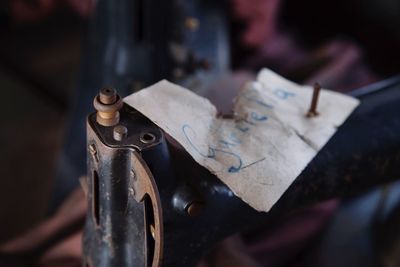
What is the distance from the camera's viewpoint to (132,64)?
103 centimetres

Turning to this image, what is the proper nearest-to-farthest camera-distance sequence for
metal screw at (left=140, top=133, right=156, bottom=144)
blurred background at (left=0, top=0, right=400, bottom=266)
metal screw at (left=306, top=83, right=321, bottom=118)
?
metal screw at (left=140, top=133, right=156, bottom=144)
metal screw at (left=306, top=83, right=321, bottom=118)
blurred background at (left=0, top=0, right=400, bottom=266)

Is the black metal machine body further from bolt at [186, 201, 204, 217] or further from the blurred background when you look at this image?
the blurred background

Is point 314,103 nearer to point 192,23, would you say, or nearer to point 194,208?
point 194,208

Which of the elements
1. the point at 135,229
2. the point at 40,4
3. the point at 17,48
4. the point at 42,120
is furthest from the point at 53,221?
the point at 17,48

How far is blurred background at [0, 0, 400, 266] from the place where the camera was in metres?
1.09

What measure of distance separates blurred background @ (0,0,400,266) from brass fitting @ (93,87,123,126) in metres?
0.41

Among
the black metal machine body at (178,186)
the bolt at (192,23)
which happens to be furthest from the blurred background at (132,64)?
the black metal machine body at (178,186)

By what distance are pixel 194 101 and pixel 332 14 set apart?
887mm

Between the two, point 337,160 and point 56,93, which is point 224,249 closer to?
point 337,160

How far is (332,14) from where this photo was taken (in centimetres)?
149

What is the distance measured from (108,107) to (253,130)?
0.18 meters

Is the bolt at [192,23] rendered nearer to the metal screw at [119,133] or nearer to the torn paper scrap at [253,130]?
the torn paper scrap at [253,130]

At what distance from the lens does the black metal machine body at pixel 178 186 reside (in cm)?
61

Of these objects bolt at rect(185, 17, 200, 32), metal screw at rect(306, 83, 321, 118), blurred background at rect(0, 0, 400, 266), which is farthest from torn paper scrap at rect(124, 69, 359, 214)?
bolt at rect(185, 17, 200, 32)
